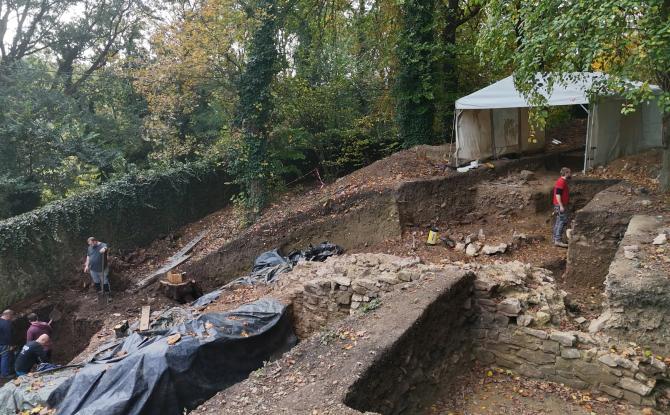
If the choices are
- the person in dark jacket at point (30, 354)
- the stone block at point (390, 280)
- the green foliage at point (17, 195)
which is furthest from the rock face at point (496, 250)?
the green foliage at point (17, 195)

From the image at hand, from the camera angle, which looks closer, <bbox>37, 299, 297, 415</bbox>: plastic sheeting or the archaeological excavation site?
the archaeological excavation site

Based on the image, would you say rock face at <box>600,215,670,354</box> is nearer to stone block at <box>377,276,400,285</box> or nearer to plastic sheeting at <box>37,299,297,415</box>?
stone block at <box>377,276,400,285</box>

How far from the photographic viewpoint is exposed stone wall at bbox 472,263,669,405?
4.96m

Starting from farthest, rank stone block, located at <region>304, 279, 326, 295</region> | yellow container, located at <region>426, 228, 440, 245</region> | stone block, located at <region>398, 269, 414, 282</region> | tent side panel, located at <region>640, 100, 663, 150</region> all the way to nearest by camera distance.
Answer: tent side panel, located at <region>640, 100, 663, 150</region>, yellow container, located at <region>426, 228, 440, 245</region>, stone block, located at <region>304, 279, 326, 295</region>, stone block, located at <region>398, 269, 414, 282</region>

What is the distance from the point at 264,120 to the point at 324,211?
12.3 ft

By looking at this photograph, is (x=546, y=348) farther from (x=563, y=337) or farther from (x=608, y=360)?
(x=608, y=360)

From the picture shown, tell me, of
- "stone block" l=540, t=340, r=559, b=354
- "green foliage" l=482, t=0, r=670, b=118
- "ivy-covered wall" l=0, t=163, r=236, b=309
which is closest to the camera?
"stone block" l=540, t=340, r=559, b=354

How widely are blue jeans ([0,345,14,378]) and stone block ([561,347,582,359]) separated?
9.63 m

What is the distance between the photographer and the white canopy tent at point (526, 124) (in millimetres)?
10406

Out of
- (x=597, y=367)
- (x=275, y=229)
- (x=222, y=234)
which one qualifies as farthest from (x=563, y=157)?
(x=222, y=234)

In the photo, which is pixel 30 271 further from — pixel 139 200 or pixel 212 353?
pixel 212 353

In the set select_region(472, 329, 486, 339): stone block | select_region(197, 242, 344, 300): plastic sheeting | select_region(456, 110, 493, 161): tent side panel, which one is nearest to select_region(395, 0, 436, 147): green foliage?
select_region(456, 110, 493, 161): tent side panel

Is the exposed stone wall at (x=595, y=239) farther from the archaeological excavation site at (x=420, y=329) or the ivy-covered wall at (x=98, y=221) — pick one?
the ivy-covered wall at (x=98, y=221)

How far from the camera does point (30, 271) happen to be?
11148 mm
